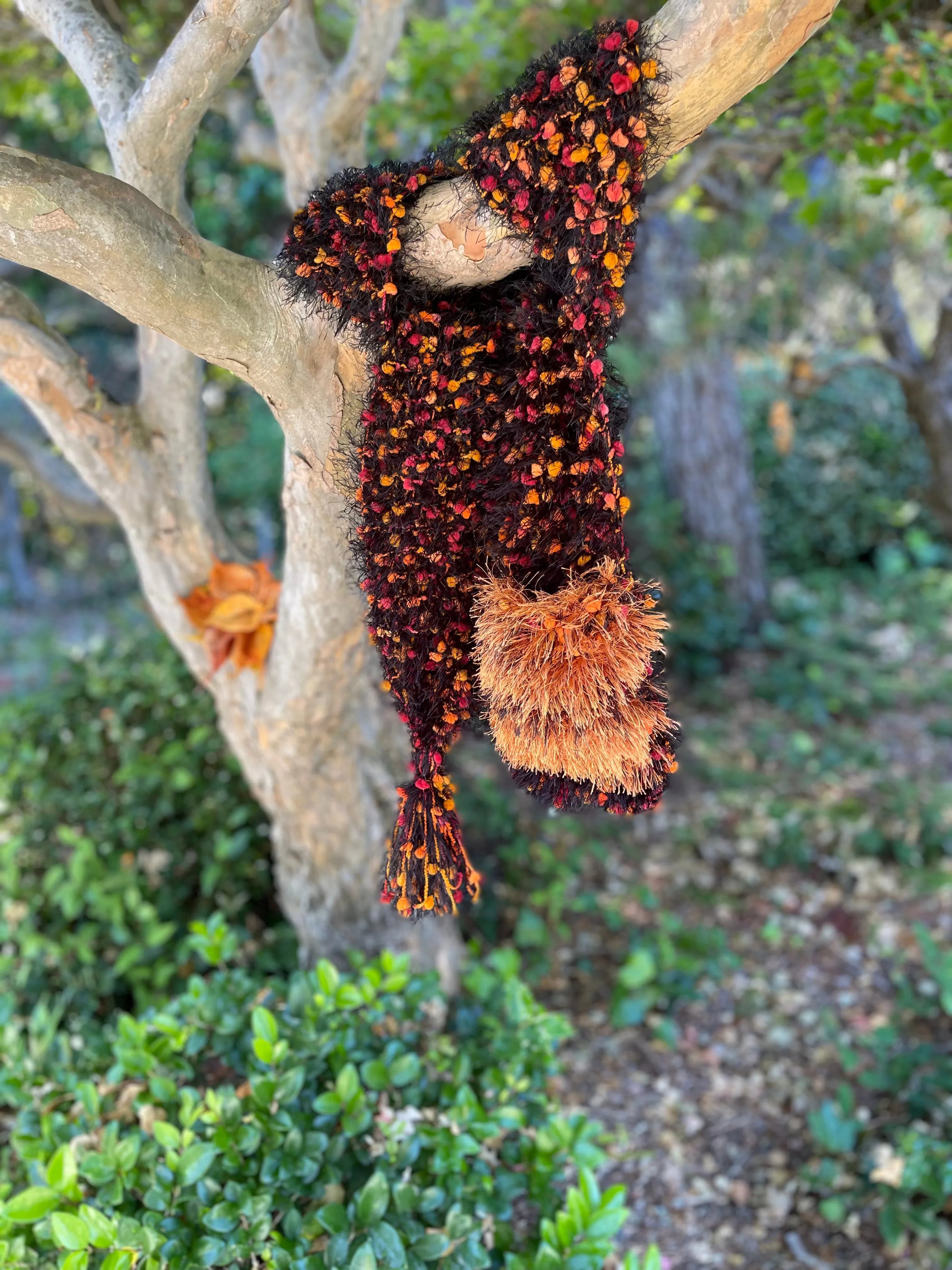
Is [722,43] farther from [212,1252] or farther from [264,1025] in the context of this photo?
[212,1252]

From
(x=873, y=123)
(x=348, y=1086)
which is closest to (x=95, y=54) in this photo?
(x=873, y=123)

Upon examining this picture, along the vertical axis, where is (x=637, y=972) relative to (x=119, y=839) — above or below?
below

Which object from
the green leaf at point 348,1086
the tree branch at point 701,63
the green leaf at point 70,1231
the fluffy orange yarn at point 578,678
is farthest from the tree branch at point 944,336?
the green leaf at point 70,1231

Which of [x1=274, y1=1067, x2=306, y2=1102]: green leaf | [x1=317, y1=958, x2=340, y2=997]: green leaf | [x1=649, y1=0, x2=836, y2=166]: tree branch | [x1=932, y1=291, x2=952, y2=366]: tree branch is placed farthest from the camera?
[x1=932, y1=291, x2=952, y2=366]: tree branch

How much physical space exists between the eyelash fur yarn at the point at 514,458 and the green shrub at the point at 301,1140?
1.94ft

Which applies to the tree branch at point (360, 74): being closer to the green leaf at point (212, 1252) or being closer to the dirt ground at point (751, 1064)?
the green leaf at point (212, 1252)

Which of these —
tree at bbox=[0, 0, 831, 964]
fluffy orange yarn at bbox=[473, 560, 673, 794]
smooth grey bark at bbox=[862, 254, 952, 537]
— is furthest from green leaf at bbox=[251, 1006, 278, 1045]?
smooth grey bark at bbox=[862, 254, 952, 537]

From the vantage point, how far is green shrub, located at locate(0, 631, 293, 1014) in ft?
8.86

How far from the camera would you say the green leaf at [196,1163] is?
5.21 feet

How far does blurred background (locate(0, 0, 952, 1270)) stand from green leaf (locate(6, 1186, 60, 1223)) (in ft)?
3.48

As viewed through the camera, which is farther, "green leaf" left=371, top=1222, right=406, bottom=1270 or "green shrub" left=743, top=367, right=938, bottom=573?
"green shrub" left=743, top=367, right=938, bottom=573

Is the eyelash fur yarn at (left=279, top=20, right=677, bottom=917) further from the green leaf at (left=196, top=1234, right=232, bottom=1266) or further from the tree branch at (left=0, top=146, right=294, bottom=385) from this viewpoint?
the green leaf at (left=196, top=1234, right=232, bottom=1266)

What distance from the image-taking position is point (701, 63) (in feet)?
3.74

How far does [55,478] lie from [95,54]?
1.53 m
